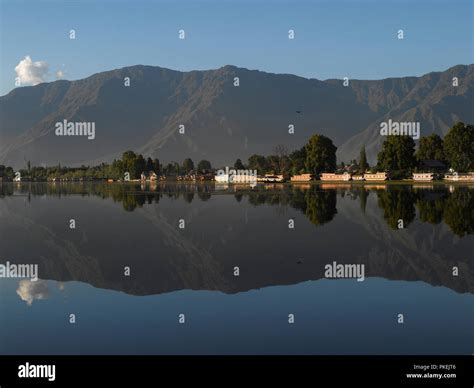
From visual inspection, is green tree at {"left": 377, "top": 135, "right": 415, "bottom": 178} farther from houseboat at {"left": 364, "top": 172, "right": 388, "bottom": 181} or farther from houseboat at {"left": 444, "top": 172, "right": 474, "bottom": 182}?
houseboat at {"left": 444, "top": 172, "right": 474, "bottom": 182}

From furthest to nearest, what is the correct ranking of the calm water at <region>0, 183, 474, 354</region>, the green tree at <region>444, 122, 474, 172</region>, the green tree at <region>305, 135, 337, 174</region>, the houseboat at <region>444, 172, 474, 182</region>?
the green tree at <region>305, 135, 337, 174</region>
the green tree at <region>444, 122, 474, 172</region>
the houseboat at <region>444, 172, 474, 182</region>
the calm water at <region>0, 183, 474, 354</region>

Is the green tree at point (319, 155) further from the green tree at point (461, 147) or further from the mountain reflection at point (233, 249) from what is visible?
the mountain reflection at point (233, 249)

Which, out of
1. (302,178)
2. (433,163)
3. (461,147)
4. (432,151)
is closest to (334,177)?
(302,178)

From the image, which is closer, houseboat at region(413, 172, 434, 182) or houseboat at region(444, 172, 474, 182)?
houseboat at region(444, 172, 474, 182)

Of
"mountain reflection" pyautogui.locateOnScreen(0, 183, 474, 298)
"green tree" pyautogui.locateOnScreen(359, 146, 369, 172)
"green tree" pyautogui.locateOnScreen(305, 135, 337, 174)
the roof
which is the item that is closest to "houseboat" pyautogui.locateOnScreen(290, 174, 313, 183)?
"green tree" pyautogui.locateOnScreen(305, 135, 337, 174)

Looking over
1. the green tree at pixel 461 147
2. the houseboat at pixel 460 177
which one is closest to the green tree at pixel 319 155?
the green tree at pixel 461 147

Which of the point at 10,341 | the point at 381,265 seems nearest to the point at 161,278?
the point at 10,341
